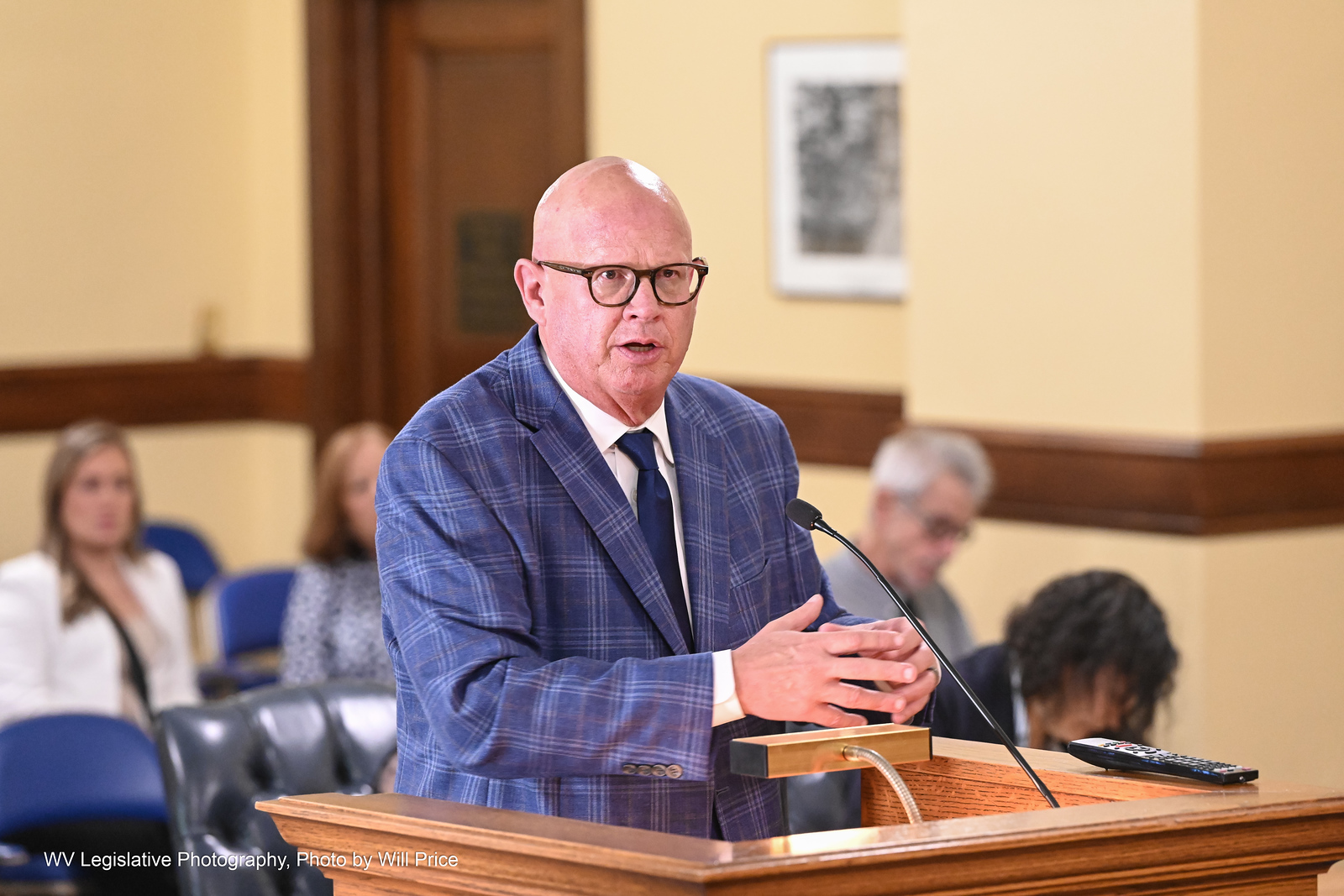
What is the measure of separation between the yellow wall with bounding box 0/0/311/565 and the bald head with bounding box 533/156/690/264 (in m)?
5.15

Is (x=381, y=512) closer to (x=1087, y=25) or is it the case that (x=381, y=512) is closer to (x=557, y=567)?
(x=557, y=567)

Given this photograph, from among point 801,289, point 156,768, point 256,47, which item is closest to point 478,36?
point 256,47

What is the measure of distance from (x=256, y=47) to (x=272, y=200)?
0.58 metres

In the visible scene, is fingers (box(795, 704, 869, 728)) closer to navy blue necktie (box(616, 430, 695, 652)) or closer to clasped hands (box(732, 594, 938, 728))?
clasped hands (box(732, 594, 938, 728))

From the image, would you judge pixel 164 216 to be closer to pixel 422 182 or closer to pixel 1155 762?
pixel 422 182

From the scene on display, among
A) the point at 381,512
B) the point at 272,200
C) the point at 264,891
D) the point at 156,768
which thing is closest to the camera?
the point at 381,512

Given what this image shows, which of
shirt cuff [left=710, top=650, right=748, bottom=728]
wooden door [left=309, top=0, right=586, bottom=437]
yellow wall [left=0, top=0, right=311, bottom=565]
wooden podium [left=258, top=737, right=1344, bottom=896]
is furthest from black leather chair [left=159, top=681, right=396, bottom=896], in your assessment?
yellow wall [left=0, top=0, right=311, bottom=565]

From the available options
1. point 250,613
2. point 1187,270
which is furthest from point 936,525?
point 250,613

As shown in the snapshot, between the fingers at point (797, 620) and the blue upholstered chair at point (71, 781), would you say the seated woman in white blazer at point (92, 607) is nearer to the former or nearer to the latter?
the blue upholstered chair at point (71, 781)

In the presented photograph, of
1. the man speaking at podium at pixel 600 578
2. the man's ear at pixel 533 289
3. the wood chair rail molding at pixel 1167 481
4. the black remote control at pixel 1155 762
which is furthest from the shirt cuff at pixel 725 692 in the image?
the wood chair rail molding at pixel 1167 481

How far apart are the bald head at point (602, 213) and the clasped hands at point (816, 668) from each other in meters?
0.45

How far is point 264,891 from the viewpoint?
2.89 m

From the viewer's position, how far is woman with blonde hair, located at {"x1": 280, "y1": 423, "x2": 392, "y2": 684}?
15.4 feet

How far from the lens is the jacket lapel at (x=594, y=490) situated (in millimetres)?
1951
